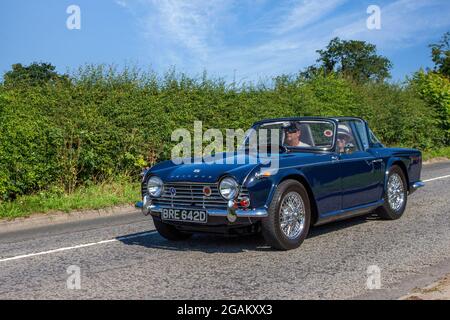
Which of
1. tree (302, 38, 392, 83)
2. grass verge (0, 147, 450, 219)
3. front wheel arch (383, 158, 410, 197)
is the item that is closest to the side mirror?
front wheel arch (383, 158, 410, 197)

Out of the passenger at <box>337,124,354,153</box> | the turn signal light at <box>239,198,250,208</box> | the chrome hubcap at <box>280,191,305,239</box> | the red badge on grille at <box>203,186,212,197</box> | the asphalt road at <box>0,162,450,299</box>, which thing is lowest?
the asphalt road at <box>0,162,450,299</box>

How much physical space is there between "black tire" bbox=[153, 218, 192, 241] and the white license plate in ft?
1.73

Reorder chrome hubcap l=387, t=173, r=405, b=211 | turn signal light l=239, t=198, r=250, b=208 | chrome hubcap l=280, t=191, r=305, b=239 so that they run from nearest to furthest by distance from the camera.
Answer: turn signal light l=239, t=198, r=250, b=208
chrome hubcap l=280, t=191, r=305, b=239
chrome hubcap l=387, t=173, r=405, b=211

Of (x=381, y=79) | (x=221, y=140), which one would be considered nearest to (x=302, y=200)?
(x=221, y=140)

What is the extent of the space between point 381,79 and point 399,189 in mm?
17943

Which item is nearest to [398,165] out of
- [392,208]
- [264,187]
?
[392,208]

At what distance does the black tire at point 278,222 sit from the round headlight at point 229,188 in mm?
446

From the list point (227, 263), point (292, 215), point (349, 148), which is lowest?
point (227, 263)

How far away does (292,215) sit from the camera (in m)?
6.71

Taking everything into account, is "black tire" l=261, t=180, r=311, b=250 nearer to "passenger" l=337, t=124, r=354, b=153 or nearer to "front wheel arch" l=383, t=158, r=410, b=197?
"passenger" l=337, t=124, r=354, b=153

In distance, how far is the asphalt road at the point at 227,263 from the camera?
Answer: 16.9 feet

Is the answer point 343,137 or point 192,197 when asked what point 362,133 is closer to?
point 343,137

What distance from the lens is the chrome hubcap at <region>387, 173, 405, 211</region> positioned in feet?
28.5

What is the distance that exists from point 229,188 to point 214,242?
1305 millimetres
